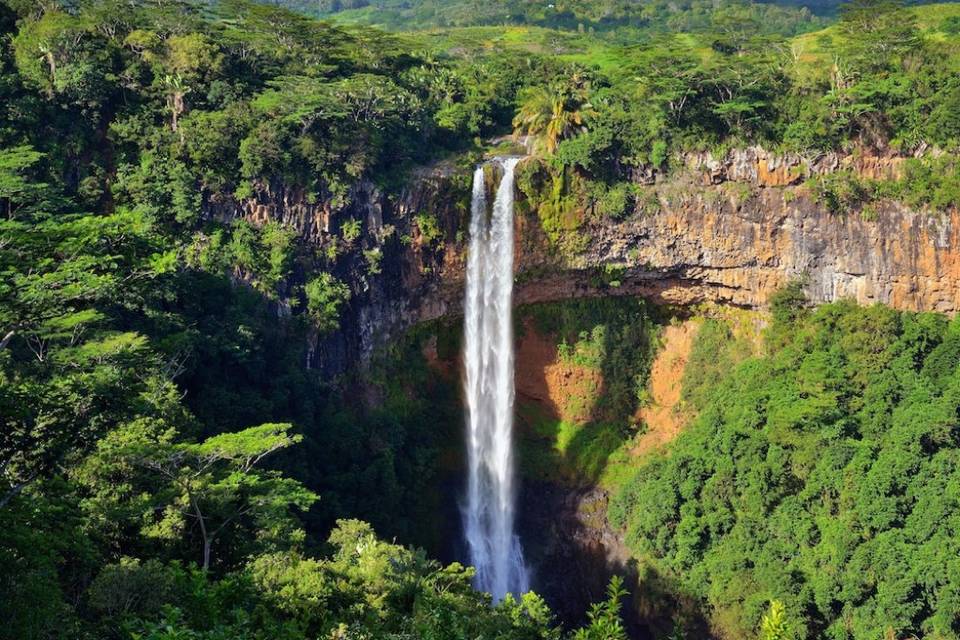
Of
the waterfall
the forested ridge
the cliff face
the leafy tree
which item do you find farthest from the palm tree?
the leafy tree

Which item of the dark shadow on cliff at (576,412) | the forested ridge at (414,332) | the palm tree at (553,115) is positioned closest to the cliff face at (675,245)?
the forested ridge at (414,332)

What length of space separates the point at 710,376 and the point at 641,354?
231 centimetres

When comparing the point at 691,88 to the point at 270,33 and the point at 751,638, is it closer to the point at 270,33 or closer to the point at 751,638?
the point at 270,33

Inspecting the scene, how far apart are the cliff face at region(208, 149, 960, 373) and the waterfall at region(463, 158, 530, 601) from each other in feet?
1.59

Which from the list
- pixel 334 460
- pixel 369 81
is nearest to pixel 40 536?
pixel 334 460

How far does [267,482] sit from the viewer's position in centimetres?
1894

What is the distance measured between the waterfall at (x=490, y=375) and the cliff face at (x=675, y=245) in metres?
0.48

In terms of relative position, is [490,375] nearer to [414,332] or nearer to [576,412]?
[414,332]

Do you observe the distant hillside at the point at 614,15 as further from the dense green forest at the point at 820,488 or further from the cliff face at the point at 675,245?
the dense green forest at the point at 820,488

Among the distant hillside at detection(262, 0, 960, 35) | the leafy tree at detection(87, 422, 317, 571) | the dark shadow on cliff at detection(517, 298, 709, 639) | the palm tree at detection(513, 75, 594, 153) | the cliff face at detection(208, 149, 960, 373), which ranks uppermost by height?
the distant hillside at detection(262, 0, 960, 35)

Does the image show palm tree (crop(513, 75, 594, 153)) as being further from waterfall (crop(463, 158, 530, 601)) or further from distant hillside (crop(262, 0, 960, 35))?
distant hillside (crop(262, 0, 960, 35))

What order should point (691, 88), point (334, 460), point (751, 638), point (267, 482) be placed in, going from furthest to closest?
1. point (691, 88)
2. point (334, 460)
3. point (751, 638)
4. point (267, 482)

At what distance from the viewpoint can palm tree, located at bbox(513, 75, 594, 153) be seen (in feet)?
99.3

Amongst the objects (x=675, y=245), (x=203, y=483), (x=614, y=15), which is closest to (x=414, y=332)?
(x=675, y=245)
